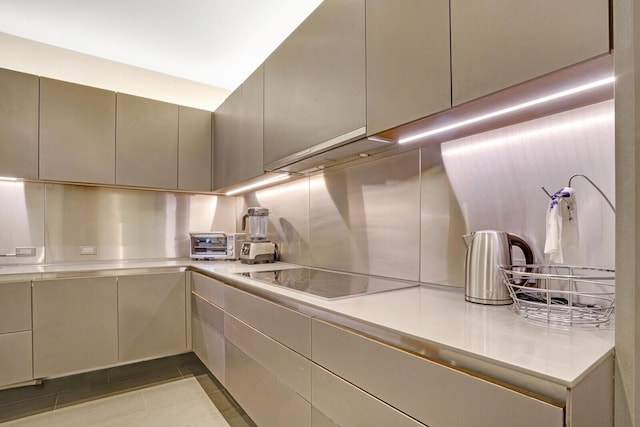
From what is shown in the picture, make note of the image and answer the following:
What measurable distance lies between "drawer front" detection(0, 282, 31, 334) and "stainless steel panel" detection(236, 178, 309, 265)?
1690 mm

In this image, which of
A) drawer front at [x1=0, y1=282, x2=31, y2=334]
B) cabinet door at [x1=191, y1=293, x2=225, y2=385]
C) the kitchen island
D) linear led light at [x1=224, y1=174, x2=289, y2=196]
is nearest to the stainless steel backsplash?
linear led light at [x1=224, y1=174, x2=289, y2=196]

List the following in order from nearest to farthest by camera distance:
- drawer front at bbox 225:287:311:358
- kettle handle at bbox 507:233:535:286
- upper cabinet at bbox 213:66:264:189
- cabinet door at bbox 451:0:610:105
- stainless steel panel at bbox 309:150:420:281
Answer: cabinet door at bbox 451:0:610:105 < kettle handle at bbox 507:233:535:286 < drawer front at bbox 225:287:311:358 < stainless steel panel at bbox 309:150:420:281 < upper cabinet at bbox 213:66:264:189

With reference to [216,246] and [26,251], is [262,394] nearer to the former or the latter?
[216,246]

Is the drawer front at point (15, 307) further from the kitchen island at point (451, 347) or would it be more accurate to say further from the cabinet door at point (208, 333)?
the kitchen island at point (451, 347)

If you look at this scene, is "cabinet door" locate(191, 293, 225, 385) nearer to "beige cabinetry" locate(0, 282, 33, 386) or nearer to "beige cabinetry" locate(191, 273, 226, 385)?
"beige cabinetry" locate(191, 273, 226, 385)

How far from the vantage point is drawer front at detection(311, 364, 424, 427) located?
886 millimetres

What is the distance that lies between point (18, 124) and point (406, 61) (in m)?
2.75

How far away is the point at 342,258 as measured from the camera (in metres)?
2.06

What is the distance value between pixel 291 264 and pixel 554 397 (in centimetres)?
207

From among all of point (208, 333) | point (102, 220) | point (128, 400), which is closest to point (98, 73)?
point (102, 220)

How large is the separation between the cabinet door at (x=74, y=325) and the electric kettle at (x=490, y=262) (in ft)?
7.94

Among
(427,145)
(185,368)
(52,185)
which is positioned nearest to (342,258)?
(427,145)

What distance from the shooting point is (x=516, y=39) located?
888 mm

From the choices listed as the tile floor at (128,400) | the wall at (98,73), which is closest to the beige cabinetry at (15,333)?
the tile floor at (128,400)
